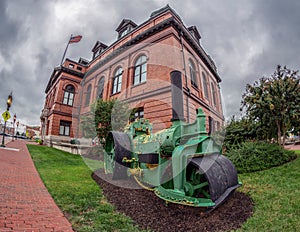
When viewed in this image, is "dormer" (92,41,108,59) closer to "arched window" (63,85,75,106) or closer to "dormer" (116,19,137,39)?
"dormer" (116,19,137,39)

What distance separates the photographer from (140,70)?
564 inches

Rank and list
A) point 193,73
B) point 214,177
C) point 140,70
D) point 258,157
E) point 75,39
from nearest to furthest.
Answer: point 214,177 < point 258,157 < point 193,73 < point 140,70 < point 75,39

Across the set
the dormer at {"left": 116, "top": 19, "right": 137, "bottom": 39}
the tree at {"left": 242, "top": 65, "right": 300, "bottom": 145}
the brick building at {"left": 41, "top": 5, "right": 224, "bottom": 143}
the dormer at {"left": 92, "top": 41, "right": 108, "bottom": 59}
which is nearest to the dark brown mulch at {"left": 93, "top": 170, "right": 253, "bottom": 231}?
the tree at {"left": 242, "top": 65, "right": 300, "bottom": 145}

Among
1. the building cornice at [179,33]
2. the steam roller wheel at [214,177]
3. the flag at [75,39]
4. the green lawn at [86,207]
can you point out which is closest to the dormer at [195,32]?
the building cornice at [179,33]

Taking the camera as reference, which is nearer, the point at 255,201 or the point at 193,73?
the point at 255,201

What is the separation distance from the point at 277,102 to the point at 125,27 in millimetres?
16737

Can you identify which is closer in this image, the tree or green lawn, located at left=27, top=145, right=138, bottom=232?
green lawn, located at left=27, top=145, right=138, bottom=232

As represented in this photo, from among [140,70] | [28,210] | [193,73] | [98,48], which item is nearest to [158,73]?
[140,70]

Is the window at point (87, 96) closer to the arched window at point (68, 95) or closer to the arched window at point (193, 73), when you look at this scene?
the arched window at point (193, 73)

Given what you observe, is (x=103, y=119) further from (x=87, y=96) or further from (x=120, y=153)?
(x=120, y=153)

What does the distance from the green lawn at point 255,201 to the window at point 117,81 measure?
11578 millimetres

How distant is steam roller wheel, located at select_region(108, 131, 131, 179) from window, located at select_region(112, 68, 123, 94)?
11359 millimetres

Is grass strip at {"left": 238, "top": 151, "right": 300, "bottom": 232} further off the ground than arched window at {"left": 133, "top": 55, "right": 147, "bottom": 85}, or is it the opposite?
arched window at {"left": 133, "top": 55, "right": 147, "bottom": 85}

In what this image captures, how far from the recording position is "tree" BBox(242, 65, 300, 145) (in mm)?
7152
